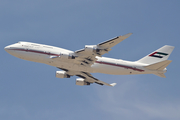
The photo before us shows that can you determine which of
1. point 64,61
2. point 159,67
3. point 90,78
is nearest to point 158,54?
point 159,67

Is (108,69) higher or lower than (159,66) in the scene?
lower

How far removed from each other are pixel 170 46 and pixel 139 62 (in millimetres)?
8120

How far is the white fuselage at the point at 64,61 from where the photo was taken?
55.8 m

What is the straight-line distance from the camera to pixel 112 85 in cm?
6569

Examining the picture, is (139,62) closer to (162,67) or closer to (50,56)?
(162,67)

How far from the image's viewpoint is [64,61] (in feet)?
182

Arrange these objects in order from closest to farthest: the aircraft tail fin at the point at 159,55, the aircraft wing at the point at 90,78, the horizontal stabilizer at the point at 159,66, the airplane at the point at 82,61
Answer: the airplane at the point at 82,61 → the horizontal stabilizer at the point at 159,66 → the aircraft tail fin at the point at 159,55 → the aircraft wing at the point at 90,78

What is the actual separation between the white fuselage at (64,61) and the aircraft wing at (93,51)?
4.59ft

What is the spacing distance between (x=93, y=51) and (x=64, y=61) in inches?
264

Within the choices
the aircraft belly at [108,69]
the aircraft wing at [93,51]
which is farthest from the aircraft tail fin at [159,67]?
the aircraft wing at [93,51]

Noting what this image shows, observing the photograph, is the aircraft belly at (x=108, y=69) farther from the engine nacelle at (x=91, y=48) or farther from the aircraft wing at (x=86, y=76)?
the aircraft wing at (x=86, y=76)

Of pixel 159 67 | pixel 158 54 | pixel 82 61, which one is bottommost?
pixel 159 67

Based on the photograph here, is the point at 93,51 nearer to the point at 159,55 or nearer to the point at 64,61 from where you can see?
the point at 64,61

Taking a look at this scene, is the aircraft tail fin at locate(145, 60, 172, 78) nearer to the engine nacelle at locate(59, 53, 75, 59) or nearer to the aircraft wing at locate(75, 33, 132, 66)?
the aircraft wing at locate(75, 33, 132, 66)
